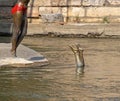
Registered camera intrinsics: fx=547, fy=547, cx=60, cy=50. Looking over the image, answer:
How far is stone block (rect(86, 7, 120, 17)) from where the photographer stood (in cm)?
2591

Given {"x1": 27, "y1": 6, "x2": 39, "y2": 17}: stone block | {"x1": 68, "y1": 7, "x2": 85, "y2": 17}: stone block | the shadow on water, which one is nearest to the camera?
the shadow on water

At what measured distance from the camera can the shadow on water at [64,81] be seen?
8805 mm

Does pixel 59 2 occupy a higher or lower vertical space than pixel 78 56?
lower

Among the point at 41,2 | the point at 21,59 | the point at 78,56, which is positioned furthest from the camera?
the point at 41,2

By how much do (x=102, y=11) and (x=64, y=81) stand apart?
626 inches

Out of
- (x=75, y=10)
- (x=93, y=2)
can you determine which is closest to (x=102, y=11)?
(x=93, y=2)

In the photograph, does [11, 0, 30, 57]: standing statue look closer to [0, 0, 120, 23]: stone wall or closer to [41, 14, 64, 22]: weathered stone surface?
[41, 14, 64, 22]: weathered stone surface

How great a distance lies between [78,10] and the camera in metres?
26.2

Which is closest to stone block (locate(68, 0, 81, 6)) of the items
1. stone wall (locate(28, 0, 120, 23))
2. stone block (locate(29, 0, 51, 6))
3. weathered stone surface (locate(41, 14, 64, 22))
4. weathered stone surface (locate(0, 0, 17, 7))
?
stone wall (locate(28, 0, 120, 23))

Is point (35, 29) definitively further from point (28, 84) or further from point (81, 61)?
point (28, 84)

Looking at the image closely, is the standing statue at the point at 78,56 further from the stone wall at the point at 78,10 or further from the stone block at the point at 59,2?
the stone block at the point at 59,2

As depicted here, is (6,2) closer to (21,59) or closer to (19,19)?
(19,19)

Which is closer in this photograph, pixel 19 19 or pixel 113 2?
pixel 19 19

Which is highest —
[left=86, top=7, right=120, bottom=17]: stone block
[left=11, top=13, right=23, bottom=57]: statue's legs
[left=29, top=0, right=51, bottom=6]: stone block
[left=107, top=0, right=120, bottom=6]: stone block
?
[left=11, top=13, right=23, bottom=57]: statue's legs
